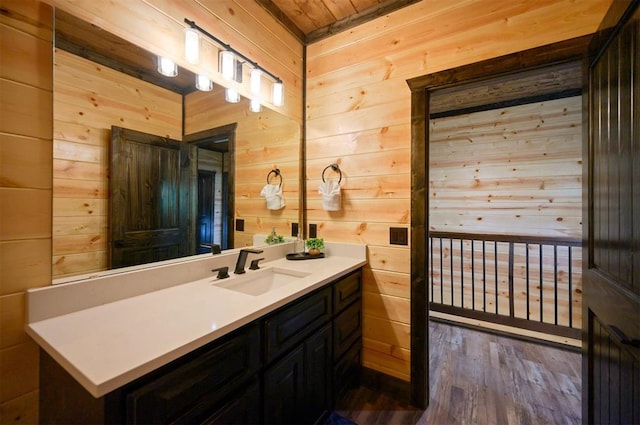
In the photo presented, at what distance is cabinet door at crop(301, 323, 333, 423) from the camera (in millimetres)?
1293

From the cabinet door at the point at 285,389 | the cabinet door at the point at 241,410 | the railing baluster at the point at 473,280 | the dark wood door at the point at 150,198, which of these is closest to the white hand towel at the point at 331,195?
the dark wood door at the point at 150,198

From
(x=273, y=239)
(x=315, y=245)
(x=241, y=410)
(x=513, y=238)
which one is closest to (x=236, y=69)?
(x=273, y=239)

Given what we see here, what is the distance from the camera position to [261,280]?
63.4 inches

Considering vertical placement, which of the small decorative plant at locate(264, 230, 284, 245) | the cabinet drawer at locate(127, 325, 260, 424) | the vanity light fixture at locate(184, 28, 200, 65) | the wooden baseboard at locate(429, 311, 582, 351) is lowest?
the wooden baseboard at locate(429, 311, 582, 351)

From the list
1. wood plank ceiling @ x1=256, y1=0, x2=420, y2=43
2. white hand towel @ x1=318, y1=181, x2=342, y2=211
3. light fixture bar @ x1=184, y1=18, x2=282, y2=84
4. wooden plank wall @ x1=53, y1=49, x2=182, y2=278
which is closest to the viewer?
wooden plank wall @ x1=53, y1=49, x2=182, y2=278

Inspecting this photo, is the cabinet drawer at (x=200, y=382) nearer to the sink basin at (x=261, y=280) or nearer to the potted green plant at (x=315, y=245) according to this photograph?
the sink basin at (x=261, y=280)

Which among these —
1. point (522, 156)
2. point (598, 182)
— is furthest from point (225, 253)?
point (522, 156)

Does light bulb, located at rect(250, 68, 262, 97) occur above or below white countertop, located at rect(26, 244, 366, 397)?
above

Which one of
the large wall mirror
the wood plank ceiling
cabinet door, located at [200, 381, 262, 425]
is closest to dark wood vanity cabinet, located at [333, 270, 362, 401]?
cabinet door, located at [200, 381, 262, 425]

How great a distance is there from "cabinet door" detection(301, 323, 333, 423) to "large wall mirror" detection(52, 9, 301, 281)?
0.78m

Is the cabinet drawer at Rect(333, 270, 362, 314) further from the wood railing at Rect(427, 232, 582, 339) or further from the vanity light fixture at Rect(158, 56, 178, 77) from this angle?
the vanity light fixture at Rect(158, 56, 178, 77)

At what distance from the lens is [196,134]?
144cm

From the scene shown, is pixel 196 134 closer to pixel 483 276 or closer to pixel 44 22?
pixel 44 22

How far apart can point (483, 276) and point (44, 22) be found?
3802 mm
